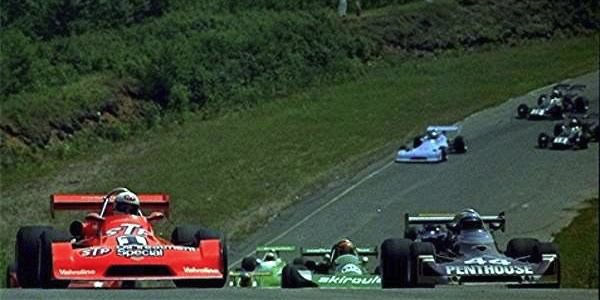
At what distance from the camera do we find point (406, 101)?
19375 mm

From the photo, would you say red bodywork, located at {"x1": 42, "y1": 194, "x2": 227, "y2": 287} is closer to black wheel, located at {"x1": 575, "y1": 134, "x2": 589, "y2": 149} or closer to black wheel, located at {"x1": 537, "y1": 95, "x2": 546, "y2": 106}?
black wheel, located at {"x1": 575, "y1": 134, "x2": 589, "y2": 149}

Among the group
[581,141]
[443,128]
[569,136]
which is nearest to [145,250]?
[581,141]

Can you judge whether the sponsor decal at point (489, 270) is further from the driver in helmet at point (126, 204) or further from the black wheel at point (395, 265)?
the driver in helmet at point (126, 204)

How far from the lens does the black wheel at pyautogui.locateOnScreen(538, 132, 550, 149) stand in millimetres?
16598

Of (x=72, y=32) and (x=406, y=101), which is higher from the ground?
(x=72, y=32)

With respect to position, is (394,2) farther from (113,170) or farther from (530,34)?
(113,170)

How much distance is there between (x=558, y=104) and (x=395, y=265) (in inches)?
387

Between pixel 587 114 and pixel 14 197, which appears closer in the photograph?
pixel 14 197

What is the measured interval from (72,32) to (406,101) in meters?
4.40

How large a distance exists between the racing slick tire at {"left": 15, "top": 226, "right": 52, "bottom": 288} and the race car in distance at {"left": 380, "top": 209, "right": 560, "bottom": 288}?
1.85m

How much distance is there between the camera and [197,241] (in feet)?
28.9

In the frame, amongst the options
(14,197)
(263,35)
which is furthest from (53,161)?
(263,35)

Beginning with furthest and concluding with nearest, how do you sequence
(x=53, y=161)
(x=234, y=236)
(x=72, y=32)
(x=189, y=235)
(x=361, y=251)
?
(x=72, y=32) → (x=53, y=161) → (x=234, y=236) → (x=361, y=251) → (x=189, y=235)

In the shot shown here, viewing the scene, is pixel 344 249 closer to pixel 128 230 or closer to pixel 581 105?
pixel 128 230
